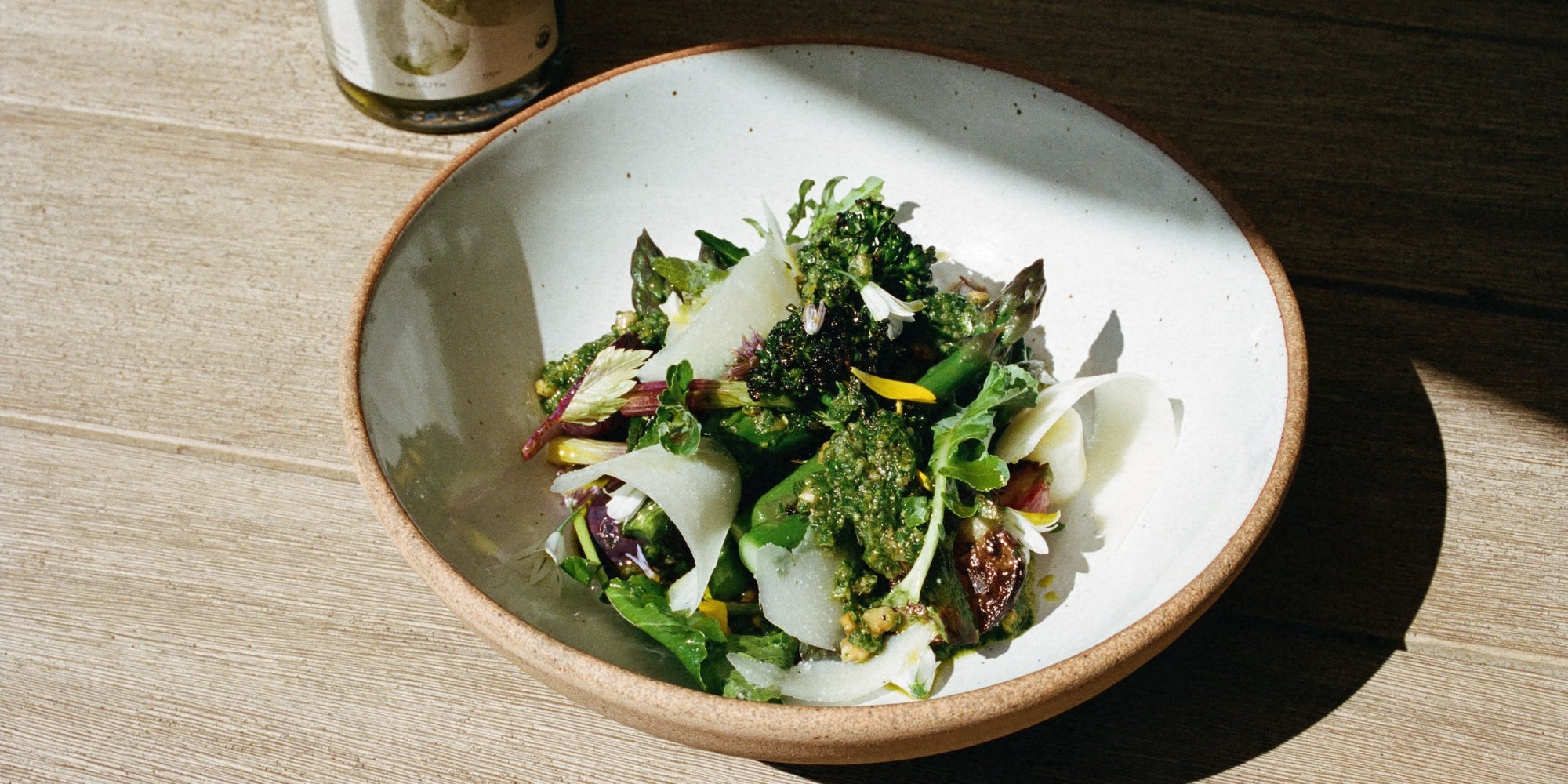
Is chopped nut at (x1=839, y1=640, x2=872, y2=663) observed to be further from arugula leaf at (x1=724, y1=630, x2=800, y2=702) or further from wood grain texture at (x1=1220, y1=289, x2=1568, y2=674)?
wood grain texture at (x1=1220, y1=289, x2=1568, y2=674)

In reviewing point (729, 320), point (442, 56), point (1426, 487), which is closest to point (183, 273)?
point (442, 56)

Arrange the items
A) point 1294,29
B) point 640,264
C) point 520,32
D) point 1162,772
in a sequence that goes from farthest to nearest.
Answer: point 1294,29 → point 520,32 → point 640,264 → point 1162,772

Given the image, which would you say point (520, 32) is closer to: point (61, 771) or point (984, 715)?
point (61, 771)

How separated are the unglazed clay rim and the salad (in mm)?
140

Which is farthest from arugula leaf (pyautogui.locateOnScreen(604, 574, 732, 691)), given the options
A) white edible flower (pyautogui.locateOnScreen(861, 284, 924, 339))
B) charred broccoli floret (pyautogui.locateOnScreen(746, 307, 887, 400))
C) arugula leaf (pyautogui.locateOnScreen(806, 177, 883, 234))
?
arugula leaf (pyautogui.locateOnScreen(806, 177, 883, 234))

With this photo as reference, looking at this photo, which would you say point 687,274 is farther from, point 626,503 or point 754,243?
point 626,503

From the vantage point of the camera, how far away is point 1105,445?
1244 mm

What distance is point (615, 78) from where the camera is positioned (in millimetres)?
1454

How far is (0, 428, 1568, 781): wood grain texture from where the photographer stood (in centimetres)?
115

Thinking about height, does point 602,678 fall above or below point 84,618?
above

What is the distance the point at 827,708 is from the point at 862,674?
0.18 m

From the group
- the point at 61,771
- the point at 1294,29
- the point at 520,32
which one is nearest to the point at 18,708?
the point at 61,771

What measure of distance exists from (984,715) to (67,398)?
1.37 m

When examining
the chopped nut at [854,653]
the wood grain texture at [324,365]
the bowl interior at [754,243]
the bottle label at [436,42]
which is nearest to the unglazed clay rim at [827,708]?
the bowl interior at [754,243]
